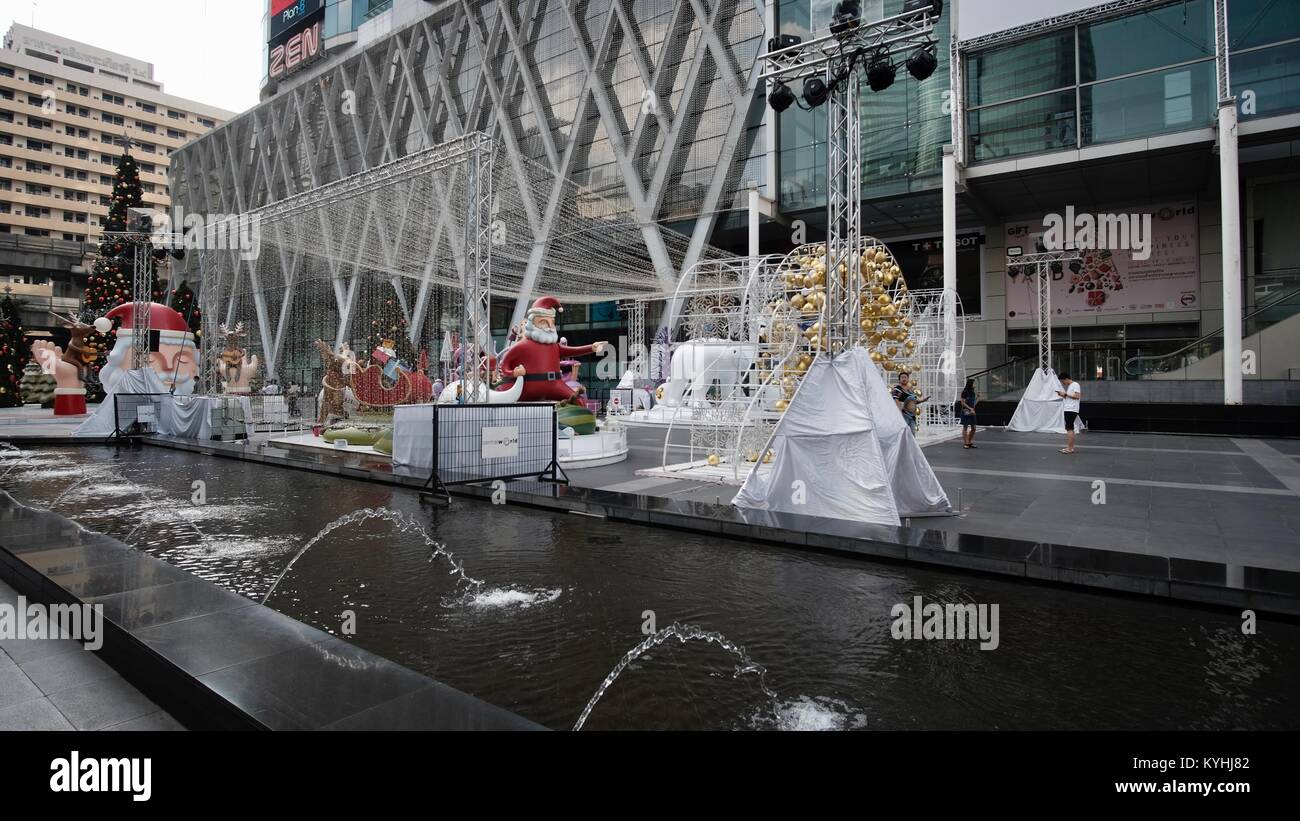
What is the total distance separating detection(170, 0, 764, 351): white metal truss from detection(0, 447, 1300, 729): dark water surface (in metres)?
16.5

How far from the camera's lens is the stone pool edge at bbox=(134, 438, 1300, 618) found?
4133 mm

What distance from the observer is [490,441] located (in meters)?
9.58

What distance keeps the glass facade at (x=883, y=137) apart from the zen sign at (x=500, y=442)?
22.0m

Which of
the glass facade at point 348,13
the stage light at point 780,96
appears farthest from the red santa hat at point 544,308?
the glass facade at point 348,13

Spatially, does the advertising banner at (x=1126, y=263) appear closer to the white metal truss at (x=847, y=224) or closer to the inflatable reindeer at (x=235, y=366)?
the white metal truss at (x=847, y=224)

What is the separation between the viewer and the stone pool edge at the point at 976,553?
4.13 m

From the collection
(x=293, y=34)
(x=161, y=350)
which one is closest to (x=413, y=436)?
(x=161, y=350)

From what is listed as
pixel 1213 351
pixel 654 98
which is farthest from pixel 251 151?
pixel 1213 351

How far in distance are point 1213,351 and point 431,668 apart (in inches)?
1027

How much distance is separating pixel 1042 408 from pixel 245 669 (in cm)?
2283
